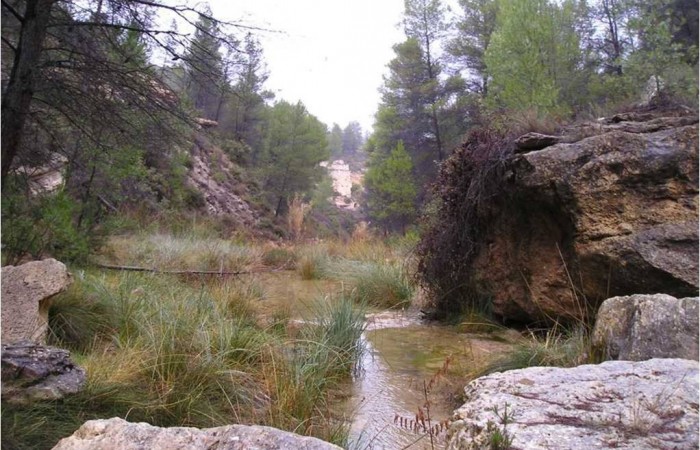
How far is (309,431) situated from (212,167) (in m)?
24.3

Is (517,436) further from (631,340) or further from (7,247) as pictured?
(7,247)

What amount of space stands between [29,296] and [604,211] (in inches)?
147

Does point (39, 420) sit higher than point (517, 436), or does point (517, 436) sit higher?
point (517, 436)

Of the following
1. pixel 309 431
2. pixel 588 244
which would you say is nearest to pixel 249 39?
pixel 309 431

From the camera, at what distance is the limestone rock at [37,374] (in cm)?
176

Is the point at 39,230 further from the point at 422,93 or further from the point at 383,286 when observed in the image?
the point at 422,93

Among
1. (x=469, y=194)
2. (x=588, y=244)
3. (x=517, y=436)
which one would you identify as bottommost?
(x=517, y=436)

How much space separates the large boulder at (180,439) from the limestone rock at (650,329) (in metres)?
1.67

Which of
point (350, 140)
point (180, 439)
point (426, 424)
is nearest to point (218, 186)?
point (426, 424)

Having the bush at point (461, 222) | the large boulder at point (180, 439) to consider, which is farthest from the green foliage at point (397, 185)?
the large boulder at point (180, 439)

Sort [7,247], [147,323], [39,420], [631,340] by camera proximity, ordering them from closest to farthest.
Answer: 1. [39,420]
2. [631,340]
3. [147,323]
4. [7,247]

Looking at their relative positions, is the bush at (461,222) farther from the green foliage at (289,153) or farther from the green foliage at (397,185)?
the green foliage at (289,153)

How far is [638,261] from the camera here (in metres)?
3.39

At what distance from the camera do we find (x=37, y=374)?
1820 millimetres
